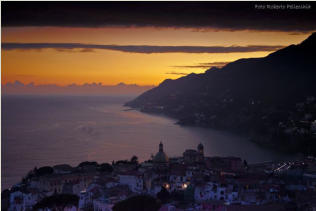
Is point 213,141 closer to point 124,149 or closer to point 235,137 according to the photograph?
point 235,137

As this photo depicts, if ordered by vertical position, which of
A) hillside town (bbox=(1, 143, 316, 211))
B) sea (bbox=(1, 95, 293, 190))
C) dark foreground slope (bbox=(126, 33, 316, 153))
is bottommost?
hillside town (bbox=(1, 143, 316, 211))

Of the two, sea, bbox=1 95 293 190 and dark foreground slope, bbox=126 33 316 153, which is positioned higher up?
dark foreground slope, bbox=126 33 316 153

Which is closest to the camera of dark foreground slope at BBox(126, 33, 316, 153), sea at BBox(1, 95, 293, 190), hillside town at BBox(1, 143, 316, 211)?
hillside town at BBox(1, 143, 316, 211)

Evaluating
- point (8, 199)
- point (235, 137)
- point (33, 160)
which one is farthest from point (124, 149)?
point (8, 199)

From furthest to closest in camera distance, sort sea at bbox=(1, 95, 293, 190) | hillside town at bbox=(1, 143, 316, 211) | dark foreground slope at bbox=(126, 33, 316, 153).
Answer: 1. dark foreground slope at bbox=(126, 33, 316, 153)
2. sea at bbox=(1, 95, 293, 190)
3. hillside town at bbox=(1, 143, 316, 211)

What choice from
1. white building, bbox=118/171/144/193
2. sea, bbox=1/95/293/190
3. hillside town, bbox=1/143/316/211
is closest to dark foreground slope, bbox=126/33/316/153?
sea, bbox=1/95/293/190

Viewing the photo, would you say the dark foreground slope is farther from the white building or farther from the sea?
the white building

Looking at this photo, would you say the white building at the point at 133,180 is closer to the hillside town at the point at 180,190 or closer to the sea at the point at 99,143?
the hillside town at the point at 180,190
